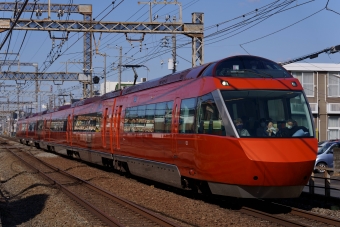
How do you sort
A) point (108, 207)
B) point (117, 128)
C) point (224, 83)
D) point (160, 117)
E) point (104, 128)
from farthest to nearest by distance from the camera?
point (104, 128) → point (117, 128) → point (160, 117) → point (108, 207) → point (224, 83)

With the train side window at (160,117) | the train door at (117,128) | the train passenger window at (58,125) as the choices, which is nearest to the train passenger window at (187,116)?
the train side window at (160,117)

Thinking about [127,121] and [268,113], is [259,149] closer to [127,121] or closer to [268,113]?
[268,113]

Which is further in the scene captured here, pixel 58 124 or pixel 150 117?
pixel 58 124

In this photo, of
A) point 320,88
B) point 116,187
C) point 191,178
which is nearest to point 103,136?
point 116,187

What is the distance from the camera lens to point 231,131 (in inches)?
455

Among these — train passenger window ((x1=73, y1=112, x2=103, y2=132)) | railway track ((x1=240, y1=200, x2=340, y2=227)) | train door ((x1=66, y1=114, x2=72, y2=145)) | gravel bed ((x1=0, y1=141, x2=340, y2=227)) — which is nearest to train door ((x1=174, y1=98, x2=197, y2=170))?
gravel bed ((x1=0, y1=141, x2=340, y2=227))

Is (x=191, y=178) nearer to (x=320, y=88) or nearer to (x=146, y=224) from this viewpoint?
(x=146, y=224)

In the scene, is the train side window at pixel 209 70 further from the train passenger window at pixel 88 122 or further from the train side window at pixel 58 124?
the train side window at pixel 58 124

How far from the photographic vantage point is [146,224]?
444 inches

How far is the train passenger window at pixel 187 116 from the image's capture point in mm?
13243

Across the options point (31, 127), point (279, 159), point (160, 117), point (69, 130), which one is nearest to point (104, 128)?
point (160, 117)

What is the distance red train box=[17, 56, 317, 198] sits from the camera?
448 inches

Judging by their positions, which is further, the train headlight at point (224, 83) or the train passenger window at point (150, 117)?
the train passenger window at point (150, 117)

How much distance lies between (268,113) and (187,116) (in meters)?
2.41
